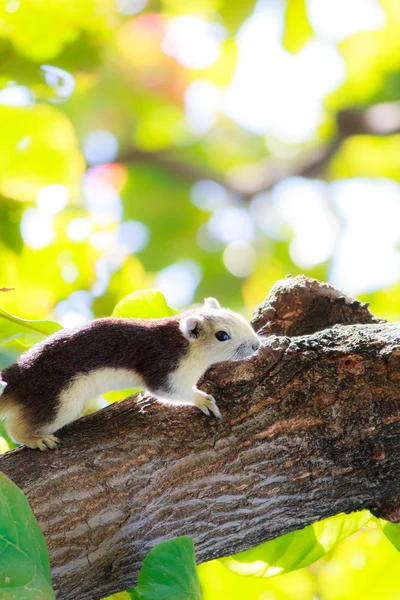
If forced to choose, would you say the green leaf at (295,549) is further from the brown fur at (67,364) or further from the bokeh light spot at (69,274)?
the bokeh light spot at (69,274)

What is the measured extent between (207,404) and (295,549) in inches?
21.1

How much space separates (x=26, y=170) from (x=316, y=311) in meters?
1.18

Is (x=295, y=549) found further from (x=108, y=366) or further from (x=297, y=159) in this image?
(x=297, y=159)

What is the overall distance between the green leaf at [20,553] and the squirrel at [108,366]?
387mm

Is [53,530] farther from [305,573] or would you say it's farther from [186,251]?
[186,251]

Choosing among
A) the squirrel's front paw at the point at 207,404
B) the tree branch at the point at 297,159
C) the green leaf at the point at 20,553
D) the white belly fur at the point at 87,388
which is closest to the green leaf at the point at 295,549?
the squirrel's front paw at the point at 207,404

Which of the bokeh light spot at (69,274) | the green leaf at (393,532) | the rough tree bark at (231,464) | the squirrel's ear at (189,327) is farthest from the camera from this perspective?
the bokeh light spot at (69,274)

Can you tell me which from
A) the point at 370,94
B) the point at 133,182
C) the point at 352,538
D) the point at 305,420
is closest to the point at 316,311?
the point at 305,420

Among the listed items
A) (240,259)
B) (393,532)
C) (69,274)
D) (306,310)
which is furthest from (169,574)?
(240,259)

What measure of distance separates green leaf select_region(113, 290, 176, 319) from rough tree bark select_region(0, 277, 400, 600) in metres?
0.48

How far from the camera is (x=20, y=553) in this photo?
4.17 feet

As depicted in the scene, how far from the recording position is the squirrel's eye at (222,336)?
2076mm

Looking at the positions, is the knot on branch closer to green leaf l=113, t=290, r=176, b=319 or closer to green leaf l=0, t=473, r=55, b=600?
green leaf l=113, t=290, r=176, b=319

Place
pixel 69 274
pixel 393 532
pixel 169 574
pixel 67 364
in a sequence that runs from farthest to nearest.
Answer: pixel 69 274 → pixel 393 532 → pixel 67 364 → pixel 169 574
